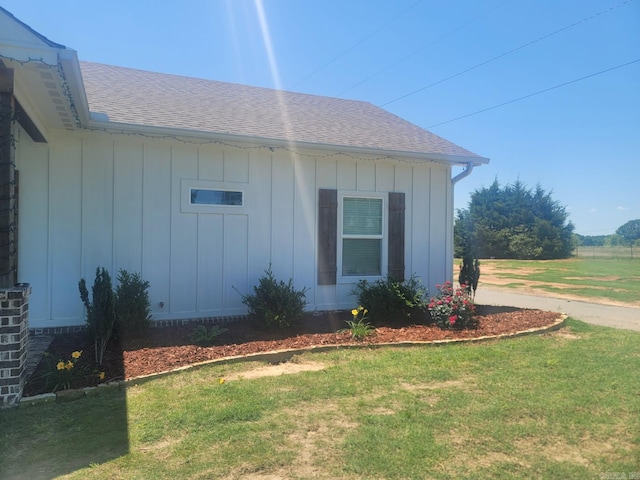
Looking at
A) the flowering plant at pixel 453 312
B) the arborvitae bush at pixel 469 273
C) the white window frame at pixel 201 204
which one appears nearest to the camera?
the flowering plant at pixel 453 312

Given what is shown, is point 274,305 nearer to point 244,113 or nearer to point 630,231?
point 244,113

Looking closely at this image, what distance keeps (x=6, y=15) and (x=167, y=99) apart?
4.52 metres

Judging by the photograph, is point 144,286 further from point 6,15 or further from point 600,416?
point 600,416

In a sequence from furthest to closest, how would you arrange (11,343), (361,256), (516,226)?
(516,226) < (361,256) < (11,343)

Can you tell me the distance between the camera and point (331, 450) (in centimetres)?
288

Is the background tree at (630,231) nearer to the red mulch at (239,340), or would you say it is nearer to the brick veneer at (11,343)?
the red mulch at (239,340)

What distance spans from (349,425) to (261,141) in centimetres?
465

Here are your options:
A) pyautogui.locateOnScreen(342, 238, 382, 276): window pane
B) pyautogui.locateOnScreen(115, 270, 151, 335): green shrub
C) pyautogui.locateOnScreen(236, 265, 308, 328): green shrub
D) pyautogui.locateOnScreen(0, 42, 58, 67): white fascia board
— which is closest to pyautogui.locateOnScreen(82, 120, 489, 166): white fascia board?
pyautogui.locateOnScreen(342, 238, 382, 276): window pane

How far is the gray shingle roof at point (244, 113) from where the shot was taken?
21.8 ft

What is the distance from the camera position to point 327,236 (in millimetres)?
7547

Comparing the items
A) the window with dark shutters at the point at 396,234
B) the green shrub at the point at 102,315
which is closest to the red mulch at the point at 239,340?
the green shrub at the point at 102,315

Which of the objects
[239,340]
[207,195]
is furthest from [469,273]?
[207,195]

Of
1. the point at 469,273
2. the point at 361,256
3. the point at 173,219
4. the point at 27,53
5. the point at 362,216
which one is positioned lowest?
the point at 469,273

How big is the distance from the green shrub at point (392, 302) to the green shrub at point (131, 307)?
3.25 m
